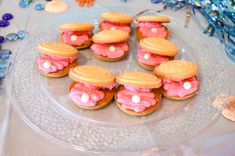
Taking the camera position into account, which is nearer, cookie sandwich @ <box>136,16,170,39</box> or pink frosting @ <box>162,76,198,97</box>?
pink frosting @ <box>162,76,198,97</box>

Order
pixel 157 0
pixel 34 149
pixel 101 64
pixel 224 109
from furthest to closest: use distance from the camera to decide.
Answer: pixel 157 0, pixel 101 64, pixel 224 109, pixel 34 149

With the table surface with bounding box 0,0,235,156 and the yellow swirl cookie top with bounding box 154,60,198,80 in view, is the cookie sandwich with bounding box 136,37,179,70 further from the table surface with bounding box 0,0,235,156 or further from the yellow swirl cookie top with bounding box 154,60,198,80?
the table surface with bounding box 0,0,235,156

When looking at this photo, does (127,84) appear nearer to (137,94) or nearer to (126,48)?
(137,94)

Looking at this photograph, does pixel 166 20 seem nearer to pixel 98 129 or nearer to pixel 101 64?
pixel 101 64

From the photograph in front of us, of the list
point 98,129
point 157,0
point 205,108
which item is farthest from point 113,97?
point 157,0

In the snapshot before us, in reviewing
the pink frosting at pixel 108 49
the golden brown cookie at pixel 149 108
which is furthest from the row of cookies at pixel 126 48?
the golden brown cookie at pixel 149 108

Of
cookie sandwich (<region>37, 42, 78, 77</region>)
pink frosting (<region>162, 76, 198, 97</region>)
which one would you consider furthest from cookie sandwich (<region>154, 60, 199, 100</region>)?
cookie sandwich (<region>37, 42, 78, 77</region>)

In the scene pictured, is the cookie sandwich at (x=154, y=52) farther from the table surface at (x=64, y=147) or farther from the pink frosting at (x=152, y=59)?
the table surface at (x=64, y=147)
